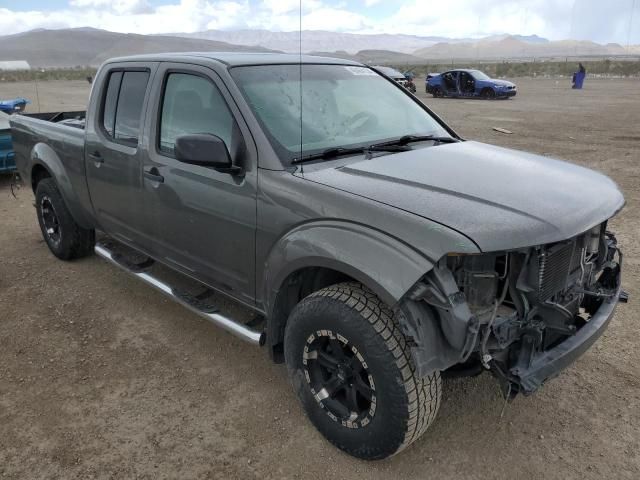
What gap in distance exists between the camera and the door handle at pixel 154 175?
3453 mm

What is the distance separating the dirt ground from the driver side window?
1433mm

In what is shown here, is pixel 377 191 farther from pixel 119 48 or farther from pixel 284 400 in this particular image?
pixel 119 48

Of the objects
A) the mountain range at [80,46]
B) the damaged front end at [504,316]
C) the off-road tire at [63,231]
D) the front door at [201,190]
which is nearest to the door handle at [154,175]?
the front door at [201,190]

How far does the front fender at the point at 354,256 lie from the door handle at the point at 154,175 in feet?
3.60

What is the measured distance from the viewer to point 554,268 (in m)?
2.49

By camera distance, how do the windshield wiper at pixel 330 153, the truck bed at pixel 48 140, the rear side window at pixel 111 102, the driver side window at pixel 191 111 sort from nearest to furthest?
the windshield wiper at pixel 330 153, the driver side window at pixel 191 111, the rear side window at pixel 111 102, the truck bed at pixel 48 140

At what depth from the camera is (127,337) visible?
389cm

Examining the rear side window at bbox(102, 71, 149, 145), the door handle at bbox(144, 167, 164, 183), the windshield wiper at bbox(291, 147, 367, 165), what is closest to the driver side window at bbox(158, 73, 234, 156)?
the door handle at bbox(144, 167, 164, 183)

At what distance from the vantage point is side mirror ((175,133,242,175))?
2.78 metres

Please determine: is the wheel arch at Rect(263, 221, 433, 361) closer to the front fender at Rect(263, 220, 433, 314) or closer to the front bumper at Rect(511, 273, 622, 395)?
the front fender at Rect(263, 220, 433, 314)

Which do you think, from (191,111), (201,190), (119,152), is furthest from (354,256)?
(119,152)

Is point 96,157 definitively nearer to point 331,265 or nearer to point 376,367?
point 331,265

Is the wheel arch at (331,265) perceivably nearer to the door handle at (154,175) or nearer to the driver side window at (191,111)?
the driver side window at (191,111)

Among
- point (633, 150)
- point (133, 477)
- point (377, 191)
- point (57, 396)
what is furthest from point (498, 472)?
point (633, 150)
